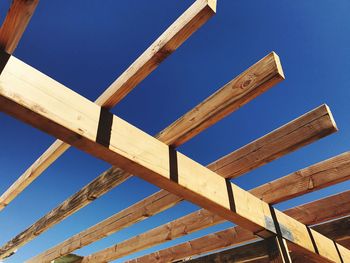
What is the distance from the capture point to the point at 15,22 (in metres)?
1.55

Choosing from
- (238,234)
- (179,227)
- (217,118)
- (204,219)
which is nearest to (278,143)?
(217,118)

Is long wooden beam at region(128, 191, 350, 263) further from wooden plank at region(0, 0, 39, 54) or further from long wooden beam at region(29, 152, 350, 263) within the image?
wooden plank at region(0, 0, 39, 54)

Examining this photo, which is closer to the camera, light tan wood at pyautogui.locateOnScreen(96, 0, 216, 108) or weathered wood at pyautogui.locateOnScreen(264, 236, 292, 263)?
light tan wood at pyautogui.locateOnScreen(96, 0, 216, 108)

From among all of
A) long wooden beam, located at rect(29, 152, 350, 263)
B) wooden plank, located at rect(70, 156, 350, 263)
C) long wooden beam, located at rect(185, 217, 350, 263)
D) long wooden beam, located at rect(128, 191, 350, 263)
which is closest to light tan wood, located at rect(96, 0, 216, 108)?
long wooden beam, located at rect(29, 152, 350, 263)

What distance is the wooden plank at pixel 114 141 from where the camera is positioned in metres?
1.73

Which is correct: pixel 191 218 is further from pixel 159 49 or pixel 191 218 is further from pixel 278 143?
pixel 159 49

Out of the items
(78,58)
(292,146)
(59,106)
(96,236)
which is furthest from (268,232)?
(78,58)

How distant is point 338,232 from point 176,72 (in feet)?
14.6

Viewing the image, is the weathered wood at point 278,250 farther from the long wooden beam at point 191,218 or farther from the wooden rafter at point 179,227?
the wooden rafter at point 179,227

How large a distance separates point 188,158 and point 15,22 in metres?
1.76

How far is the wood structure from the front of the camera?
1.75 m

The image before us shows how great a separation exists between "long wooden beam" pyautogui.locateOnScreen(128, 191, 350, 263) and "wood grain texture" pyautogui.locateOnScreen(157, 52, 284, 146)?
2.51 meters

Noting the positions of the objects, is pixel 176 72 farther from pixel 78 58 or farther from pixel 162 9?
pixel 78 58

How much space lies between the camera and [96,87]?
635 centimetres
